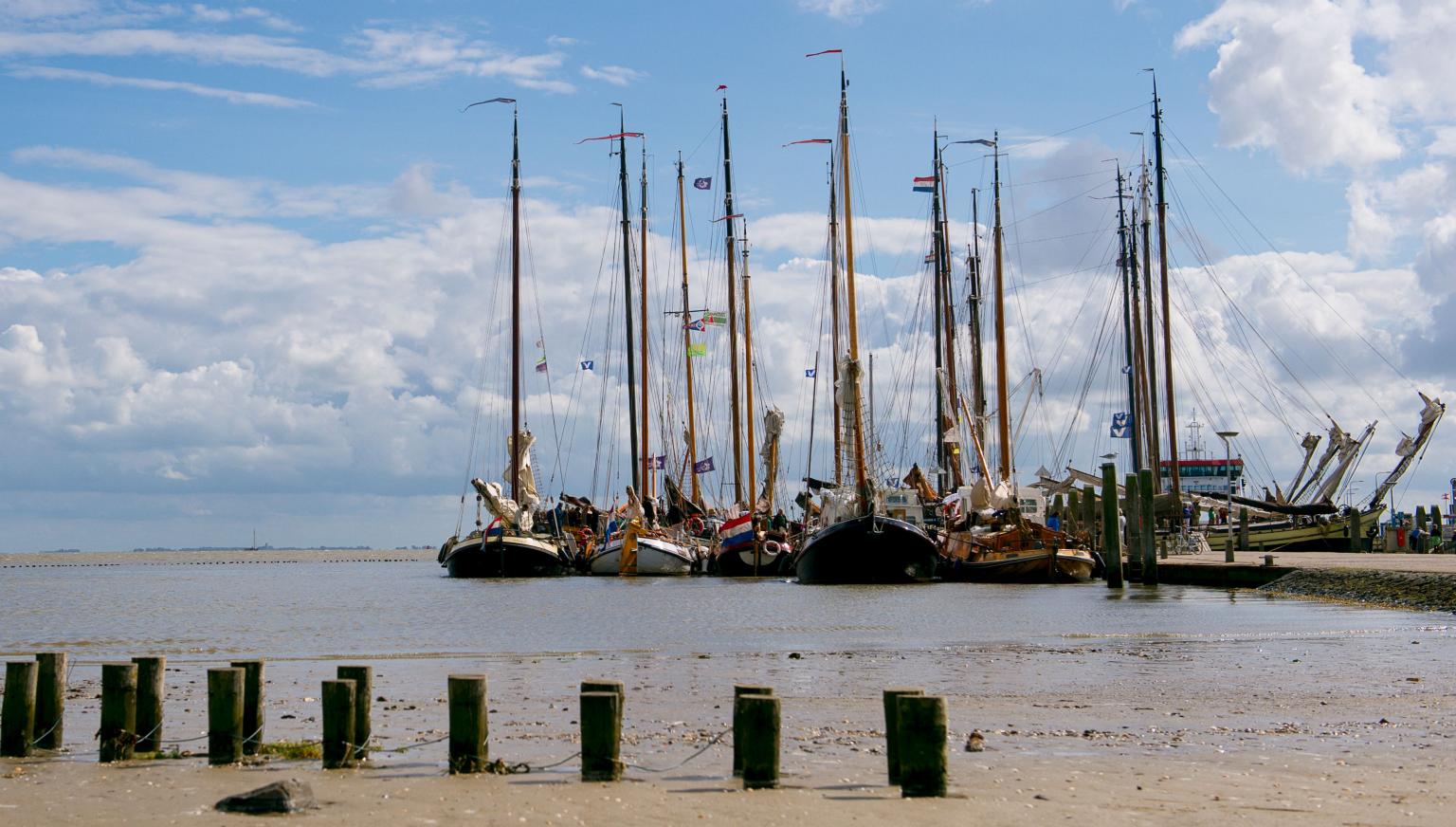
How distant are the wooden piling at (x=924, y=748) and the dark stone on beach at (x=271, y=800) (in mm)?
4532

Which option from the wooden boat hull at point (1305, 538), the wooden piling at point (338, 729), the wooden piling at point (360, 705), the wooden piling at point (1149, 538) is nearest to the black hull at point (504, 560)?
the wooden piling at point (1149, 538)

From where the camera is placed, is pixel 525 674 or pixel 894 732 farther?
pixel 525 674

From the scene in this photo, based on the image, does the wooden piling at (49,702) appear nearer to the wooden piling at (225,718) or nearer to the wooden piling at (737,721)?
the wooden piling at (225,718)

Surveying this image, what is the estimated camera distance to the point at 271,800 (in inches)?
454

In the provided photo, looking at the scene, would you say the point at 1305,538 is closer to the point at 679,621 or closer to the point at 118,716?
the point at 679,621

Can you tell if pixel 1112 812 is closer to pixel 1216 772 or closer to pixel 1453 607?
pixel 1216 772

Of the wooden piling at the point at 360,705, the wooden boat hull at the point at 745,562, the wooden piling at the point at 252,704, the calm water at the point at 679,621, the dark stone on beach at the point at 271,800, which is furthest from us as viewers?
the wooden boat hull at the point at 745,562

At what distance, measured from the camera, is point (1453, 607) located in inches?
1206

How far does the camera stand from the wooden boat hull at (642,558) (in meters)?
65.3

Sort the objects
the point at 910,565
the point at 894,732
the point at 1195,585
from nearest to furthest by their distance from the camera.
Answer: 1. the point at 894,732
2. the point at 1195,585
3. the point at 910,565

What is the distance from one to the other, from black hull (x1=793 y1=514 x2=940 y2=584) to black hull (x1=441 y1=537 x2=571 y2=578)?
1637 cm

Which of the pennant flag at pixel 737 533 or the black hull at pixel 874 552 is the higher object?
the pennant flag at pixel 737 533

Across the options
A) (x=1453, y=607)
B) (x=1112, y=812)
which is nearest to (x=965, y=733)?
(x=1112, y=812)

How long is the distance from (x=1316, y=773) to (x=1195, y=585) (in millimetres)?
35027
